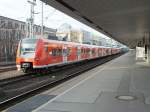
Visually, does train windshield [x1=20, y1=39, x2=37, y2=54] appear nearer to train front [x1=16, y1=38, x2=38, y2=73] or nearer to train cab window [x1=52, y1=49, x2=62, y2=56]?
train front [x1=16, y1=38, x2=38, y2=73]

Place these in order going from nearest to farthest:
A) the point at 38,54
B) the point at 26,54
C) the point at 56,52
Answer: the point at 38,54
the point at 26,54
the point at 56,52

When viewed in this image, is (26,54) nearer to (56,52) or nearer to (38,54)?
(38,54)

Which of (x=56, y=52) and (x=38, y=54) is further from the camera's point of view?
(x=56, y=52)

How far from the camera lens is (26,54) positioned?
77.8 feet

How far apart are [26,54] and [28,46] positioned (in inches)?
23.9

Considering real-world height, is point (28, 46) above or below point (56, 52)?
above

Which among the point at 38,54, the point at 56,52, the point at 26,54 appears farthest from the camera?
the point at 56,52

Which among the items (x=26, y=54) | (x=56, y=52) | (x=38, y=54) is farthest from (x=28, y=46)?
(x=56, y=52)

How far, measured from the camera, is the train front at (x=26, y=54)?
23.2 m

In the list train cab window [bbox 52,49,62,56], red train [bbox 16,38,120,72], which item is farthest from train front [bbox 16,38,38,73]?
train cab window [bbox 52,49,62,56]

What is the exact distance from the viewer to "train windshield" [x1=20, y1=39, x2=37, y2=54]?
2348 centimetres

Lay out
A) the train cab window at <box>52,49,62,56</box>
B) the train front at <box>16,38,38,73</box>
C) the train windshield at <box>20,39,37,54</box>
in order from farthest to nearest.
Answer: the train cab window at <box>52,49,62,56</box>
the train windshield at <box>20,39,37,54</box>
the train front at <box>16,38,38,73</box>

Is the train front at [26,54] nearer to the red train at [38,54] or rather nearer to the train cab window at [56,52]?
the red train at [38,54]

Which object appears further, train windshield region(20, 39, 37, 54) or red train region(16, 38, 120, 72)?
train windshield region(20, 39, 37, 54)
